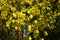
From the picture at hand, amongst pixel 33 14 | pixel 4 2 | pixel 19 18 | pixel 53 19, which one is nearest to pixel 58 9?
pixel 53 19

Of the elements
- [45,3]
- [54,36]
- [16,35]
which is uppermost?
[45,3]

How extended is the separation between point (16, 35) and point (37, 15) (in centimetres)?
57

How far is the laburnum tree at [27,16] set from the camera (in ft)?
10.2

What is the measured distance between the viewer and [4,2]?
3.14 metres

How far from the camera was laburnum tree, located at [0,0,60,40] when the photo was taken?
3.11m

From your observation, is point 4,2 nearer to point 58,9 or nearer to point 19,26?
point 19,26

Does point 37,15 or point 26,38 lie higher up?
point 37,15

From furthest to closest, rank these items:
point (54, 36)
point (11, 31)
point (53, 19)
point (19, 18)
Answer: point (54, 36) < point (11, 31) < point (53, 19) < point (19, 18)

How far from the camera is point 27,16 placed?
325 centimetres

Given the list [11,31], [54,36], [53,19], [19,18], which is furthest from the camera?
[54,36]

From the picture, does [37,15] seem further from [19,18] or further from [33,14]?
[19,18]

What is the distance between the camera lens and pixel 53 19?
3299mm

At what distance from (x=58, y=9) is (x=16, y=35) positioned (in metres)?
0.91

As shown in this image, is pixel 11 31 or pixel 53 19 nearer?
pixel 53 19
